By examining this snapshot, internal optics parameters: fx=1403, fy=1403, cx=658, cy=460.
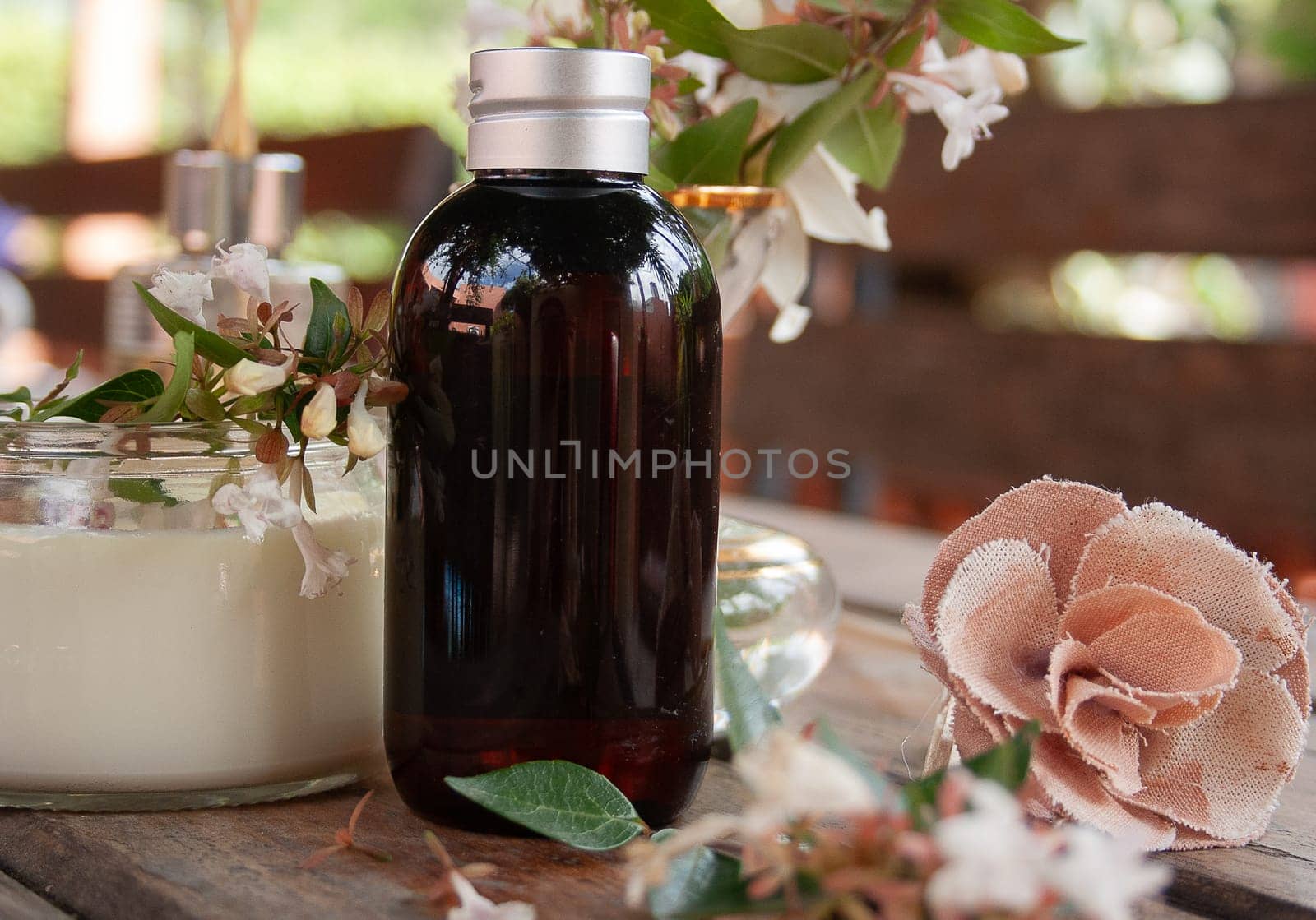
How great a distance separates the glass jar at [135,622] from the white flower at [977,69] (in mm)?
347

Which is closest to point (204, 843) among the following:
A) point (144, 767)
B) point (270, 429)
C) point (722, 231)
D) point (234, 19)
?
point (144, 767)

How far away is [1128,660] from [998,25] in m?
0.27

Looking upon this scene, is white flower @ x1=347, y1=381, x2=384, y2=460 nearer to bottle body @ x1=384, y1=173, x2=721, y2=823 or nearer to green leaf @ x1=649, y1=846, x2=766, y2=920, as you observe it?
bottle body @ x1=384, y1=173, x2=721, y2=823

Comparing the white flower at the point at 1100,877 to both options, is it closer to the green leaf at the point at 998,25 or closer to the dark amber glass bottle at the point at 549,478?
the dark amber glass bottle at the point at 549,478

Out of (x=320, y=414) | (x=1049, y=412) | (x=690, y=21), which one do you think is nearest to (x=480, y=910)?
(x=320, y=414)

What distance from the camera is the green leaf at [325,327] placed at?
1.57ft

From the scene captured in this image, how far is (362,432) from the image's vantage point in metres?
A: 0.46

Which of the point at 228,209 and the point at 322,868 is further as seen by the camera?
the point at 228,209

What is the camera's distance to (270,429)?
1.53 feet

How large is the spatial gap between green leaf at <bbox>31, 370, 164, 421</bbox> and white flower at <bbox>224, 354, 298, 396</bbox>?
53 mm

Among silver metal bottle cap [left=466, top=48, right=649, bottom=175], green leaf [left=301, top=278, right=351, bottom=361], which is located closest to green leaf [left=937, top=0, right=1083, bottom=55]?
silver metal bottle cap [left=466, top=48, right=649, bottom=175]

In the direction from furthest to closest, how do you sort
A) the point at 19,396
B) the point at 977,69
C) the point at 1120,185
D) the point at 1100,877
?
1. the point at 1120,185
2. the point at 977,69
3. the point at 19,396
4. the point at 1100,877

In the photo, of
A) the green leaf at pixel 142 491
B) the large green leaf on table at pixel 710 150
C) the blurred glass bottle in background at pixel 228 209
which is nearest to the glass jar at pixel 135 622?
the green leaf at pixel 142 491

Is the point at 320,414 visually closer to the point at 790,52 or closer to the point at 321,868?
the point at 321,868
